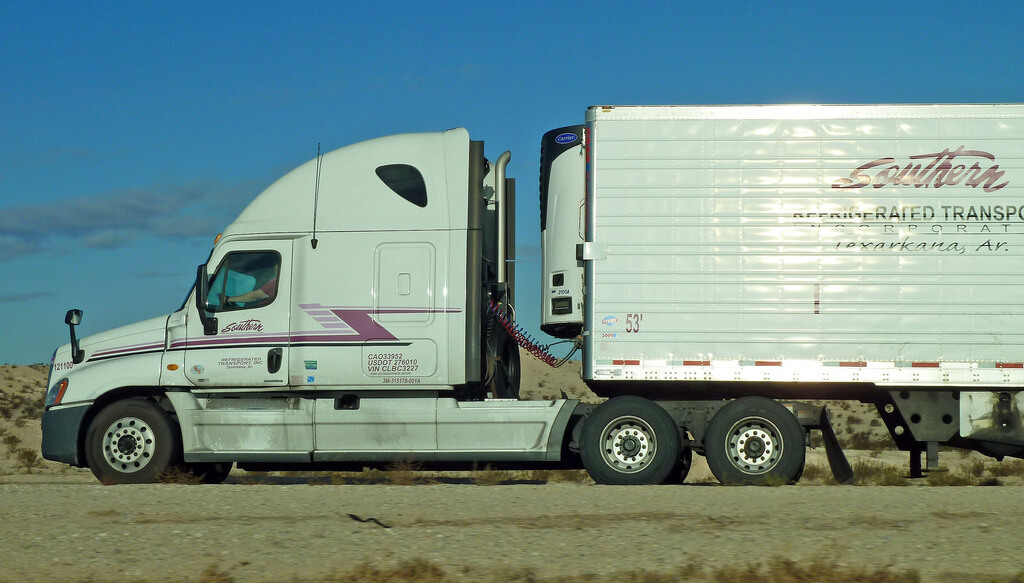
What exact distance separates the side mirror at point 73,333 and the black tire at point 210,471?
182 centimetres

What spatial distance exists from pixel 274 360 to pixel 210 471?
1968mm

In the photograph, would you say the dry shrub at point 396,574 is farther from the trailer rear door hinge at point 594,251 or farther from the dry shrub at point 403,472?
the trailer rear door hinge at point 594,251

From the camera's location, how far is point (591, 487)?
10.8 meters

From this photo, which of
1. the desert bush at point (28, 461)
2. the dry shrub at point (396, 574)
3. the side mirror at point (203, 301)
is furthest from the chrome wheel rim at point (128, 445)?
the desert bush at point (28, 461)

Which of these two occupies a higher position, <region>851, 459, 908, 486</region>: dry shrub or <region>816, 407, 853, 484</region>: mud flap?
<region>816, 407, 853, 484</region>: mud flap

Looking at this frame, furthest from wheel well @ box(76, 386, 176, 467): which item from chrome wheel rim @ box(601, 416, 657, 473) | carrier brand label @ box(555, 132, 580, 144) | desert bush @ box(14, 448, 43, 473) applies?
desert bush @ box(14, 448, 43, 473)

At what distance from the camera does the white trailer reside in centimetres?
1098

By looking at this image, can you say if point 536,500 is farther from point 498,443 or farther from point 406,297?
point 406,297

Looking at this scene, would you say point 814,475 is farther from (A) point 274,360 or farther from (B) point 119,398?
(B) point 119,398

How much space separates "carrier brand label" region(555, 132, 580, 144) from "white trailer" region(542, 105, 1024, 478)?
0.45m

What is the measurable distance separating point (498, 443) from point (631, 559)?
459cm

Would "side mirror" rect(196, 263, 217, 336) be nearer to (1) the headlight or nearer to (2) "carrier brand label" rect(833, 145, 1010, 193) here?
(1) the headlight

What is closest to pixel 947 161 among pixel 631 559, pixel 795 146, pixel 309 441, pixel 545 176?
pixel 795 146

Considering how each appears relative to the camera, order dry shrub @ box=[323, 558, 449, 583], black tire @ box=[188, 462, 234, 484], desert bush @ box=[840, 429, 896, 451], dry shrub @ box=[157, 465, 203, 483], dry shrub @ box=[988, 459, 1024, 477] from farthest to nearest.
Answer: desert bush @ box=[840, 429, 896, 451], dry shrub @ box=[988, 459, 1024, 477], black tire @ box=[188, 462, 234, 484], dry shrub @ box=[157, 465, 203, 483], dry shrub @ box=[323, 558, 449, 583]
